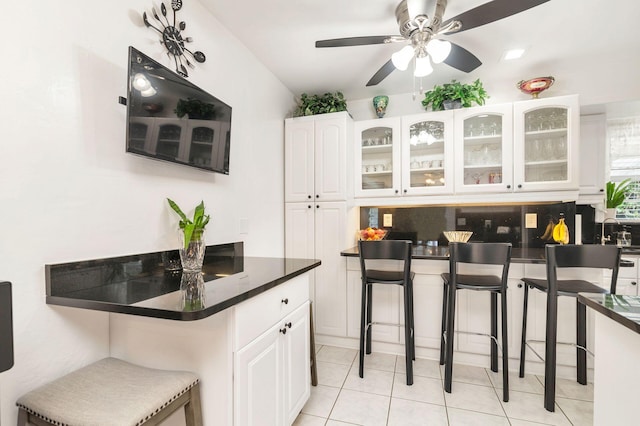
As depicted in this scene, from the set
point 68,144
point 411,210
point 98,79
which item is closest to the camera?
point 68,144

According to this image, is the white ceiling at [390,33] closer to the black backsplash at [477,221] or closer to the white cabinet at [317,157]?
the white cabinet at [317,157]

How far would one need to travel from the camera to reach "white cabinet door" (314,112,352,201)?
9.71 ft

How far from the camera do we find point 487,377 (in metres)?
2.34

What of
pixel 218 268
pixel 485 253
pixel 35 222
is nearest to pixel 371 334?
pixel 485 253

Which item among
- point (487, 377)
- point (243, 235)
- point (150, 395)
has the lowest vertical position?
point (487, 377)

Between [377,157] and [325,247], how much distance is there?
1098 millimetres

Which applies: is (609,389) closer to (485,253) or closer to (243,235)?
(485,253)

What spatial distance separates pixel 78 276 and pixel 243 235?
121 centimetres

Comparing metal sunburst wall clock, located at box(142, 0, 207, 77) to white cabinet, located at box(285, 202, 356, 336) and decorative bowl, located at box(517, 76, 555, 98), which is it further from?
decorative bowl, located at box(517, 76, 555, 98)

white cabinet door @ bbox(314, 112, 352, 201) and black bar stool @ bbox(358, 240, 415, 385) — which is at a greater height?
white cabinet door @ bbox(314, 112, 352, 201)

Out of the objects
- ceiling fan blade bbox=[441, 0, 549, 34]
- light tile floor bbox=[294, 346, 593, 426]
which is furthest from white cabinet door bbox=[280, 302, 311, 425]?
ceiling fan blade bbox=[441, 0, 549, 34]

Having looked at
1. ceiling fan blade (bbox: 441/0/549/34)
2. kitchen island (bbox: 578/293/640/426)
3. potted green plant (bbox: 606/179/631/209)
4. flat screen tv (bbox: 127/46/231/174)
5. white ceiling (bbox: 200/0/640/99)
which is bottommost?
kitchen island (bbox: 578/293/640/426)

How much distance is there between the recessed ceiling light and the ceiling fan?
639mm

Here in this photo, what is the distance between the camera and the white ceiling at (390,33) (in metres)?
1.96
